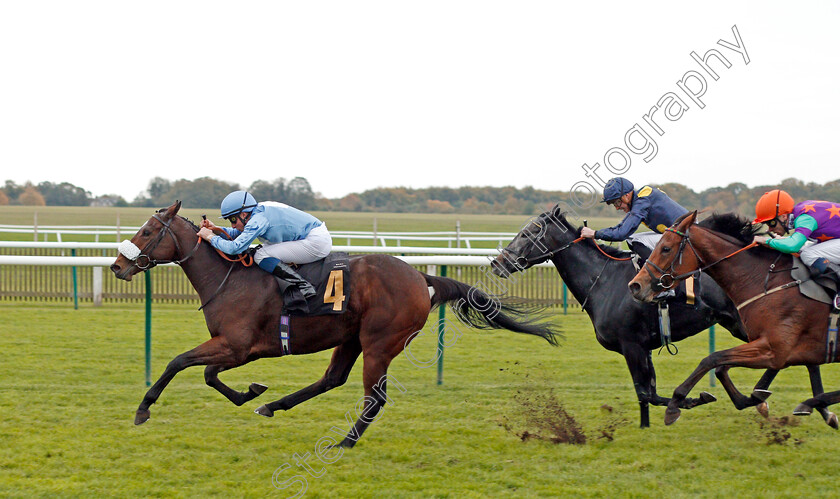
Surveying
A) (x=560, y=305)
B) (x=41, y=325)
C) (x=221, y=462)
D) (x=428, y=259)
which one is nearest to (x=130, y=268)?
(x=221, y=462)

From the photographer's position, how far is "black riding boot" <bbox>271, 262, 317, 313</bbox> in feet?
16.2

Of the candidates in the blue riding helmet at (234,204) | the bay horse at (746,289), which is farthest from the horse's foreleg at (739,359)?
the blue riding helmet at (234,204)

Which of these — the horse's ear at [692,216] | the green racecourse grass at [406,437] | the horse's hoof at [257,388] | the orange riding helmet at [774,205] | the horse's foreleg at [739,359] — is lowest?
the green racecourse grass at [406,437]

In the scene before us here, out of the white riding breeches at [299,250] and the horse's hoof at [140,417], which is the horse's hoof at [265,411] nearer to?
the horse's hoof at [140,417]

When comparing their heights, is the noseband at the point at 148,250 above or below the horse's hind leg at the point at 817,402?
above

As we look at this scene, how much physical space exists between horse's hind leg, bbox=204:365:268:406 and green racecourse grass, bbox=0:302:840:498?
199 mm

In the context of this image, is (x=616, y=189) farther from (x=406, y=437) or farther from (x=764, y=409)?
→ (x=406, y=437)

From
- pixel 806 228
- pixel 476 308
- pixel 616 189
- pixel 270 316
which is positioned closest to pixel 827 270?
pixel 806 228

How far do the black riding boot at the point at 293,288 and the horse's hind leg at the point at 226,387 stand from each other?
620mm

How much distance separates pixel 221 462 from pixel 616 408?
9.68 feet

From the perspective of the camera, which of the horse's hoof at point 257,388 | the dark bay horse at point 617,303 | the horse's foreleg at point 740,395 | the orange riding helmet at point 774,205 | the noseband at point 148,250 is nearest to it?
the orange riding helmet at point 774,205

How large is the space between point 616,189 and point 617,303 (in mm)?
842

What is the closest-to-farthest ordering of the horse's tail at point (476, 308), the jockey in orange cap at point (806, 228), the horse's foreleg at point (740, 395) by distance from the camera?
the jockey in orange cap at point (806, 228) < the horse's foreleg at point (740, 395) < the horse's tail at point (476, 308)

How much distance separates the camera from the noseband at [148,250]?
16.5ft
